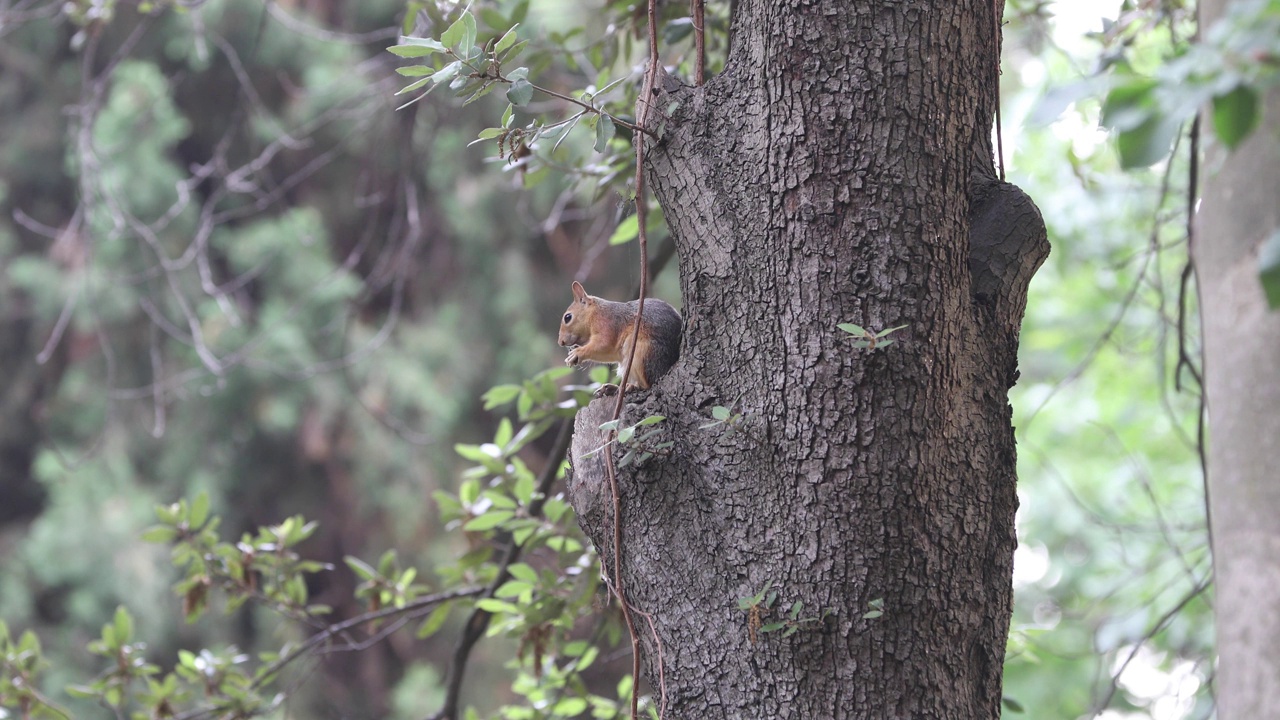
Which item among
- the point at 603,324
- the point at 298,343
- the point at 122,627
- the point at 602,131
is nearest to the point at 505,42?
the point at 602,131

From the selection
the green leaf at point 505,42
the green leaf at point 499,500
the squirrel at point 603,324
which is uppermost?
the green leaf at point 505,42

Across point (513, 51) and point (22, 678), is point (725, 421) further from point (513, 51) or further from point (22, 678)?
point (22, 678)

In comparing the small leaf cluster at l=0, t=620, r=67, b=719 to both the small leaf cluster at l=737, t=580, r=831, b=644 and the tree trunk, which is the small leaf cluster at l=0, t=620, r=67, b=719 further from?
the tree trunk

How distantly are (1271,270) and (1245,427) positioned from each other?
4.26 ft

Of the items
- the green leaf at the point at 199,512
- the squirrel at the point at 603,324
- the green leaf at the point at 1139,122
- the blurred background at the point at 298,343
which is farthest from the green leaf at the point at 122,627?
the blurred background at the point at 298,343

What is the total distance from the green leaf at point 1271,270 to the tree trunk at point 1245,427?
119 cm

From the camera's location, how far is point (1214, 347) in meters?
1.88

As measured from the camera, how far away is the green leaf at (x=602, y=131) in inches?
56.8

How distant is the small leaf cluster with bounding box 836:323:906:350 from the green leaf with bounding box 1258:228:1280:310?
1.88ft

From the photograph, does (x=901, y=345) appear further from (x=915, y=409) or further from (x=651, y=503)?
(x=651, y=503)

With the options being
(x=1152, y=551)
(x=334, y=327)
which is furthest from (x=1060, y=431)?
(x=334, y=327)

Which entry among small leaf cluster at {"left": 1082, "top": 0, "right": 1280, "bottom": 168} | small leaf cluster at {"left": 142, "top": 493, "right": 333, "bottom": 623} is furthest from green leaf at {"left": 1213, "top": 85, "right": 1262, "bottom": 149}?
small leaf cluster at {"left": 142, "top": 493, "right": 333, "bottom": 623}

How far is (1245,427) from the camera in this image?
1.79 meters

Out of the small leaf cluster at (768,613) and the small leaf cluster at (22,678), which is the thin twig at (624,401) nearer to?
the small leaf cluster at (768,613)
